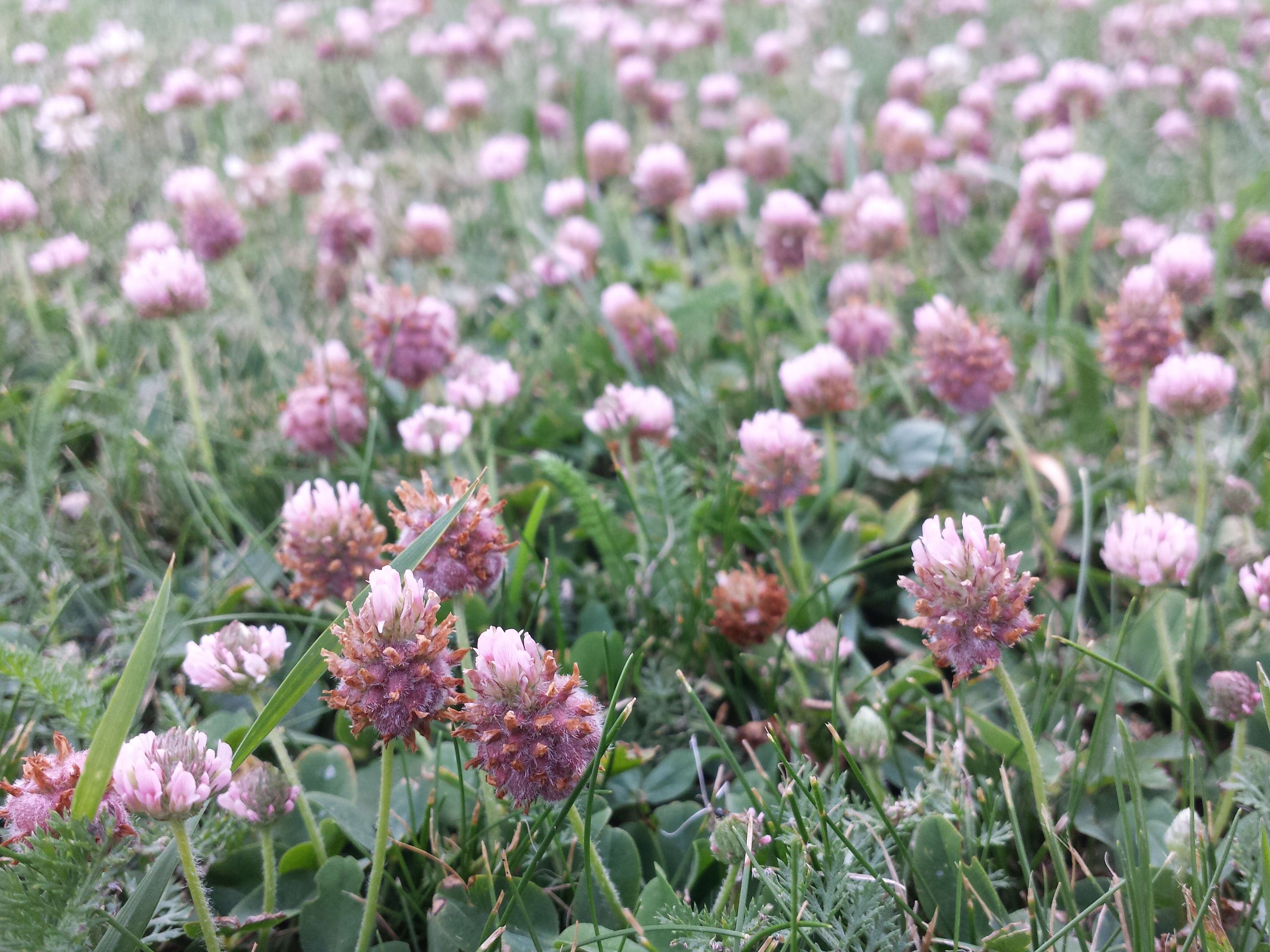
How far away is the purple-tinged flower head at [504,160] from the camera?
301 cm

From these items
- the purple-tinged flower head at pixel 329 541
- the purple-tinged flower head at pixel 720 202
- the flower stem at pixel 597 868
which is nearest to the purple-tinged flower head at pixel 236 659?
the purple-tinged flower head at pixel 329 541

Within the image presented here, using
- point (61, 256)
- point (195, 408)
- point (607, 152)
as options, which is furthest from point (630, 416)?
point (607, 152)

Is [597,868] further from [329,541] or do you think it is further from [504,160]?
[504,160]

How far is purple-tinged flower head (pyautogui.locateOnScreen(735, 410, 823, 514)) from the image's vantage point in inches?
58.9

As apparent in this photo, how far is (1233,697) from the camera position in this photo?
120 cm

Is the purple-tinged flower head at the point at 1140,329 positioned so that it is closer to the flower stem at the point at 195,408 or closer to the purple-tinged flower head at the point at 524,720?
the purple-tinged flower head at the point at 524,720

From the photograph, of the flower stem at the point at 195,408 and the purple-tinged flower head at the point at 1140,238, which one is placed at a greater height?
the flower stem at the point at 195,408

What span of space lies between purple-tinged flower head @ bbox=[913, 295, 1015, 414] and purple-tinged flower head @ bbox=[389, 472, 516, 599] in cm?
93

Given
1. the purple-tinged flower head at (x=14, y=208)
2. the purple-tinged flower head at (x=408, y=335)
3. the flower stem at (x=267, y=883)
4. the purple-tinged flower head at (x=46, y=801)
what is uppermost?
the purple-tinged flower head at (x=14, y=208)

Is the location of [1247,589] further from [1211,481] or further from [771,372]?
[771,372]

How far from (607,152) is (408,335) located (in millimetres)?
1431

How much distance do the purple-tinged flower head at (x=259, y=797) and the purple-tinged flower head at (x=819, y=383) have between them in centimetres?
106

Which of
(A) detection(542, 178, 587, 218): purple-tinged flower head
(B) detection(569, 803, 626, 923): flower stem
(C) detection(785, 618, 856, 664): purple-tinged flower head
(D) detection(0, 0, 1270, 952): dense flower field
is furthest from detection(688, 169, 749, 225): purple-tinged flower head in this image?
(B) detection(569, 803, 626, 923): flower stem

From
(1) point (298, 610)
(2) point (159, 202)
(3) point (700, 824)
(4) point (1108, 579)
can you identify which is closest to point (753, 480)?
(3) point (700, 824)
